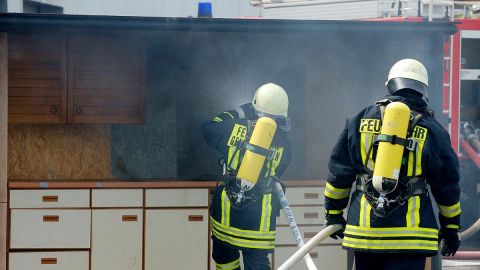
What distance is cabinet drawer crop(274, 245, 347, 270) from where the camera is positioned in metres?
8.16

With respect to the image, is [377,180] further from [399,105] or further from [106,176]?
[106,176]

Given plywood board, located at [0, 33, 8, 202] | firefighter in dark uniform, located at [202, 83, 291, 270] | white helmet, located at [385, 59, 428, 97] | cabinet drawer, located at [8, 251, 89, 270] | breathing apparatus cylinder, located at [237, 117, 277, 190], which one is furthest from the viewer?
cabinet drawer, located at [8, 251, 89, 270]

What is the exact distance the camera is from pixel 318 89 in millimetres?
8586

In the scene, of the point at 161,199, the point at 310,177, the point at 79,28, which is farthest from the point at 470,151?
the point at 79,28

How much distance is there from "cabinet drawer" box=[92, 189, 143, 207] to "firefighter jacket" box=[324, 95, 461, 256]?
2.41 metres

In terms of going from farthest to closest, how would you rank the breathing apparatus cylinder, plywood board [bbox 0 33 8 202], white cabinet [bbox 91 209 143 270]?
white cabinet [bbox 91 209 143 270]
plywood board [bbox 0 33 8 202]
the breathing apparatus cylinder

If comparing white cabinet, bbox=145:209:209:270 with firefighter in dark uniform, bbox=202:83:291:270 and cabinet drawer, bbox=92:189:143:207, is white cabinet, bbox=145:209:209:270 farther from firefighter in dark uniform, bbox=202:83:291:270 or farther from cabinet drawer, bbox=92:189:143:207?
firefighter in dark uniform, bbox=202:83:291:270

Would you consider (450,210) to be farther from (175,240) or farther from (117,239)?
(117,239)

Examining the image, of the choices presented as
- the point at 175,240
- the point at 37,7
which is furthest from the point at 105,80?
the point at 37,7

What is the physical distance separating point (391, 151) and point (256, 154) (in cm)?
130

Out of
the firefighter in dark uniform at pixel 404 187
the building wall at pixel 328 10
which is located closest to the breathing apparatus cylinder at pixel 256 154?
the firefighter in dark uniform at pixel 404 187

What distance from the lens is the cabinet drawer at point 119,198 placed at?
7.98 meters

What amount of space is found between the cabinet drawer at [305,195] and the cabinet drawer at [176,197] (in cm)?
69

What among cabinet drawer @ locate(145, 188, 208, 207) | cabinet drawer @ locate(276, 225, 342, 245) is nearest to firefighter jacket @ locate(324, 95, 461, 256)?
cabinet drawer @ locate(276, 225, 342, 245)
